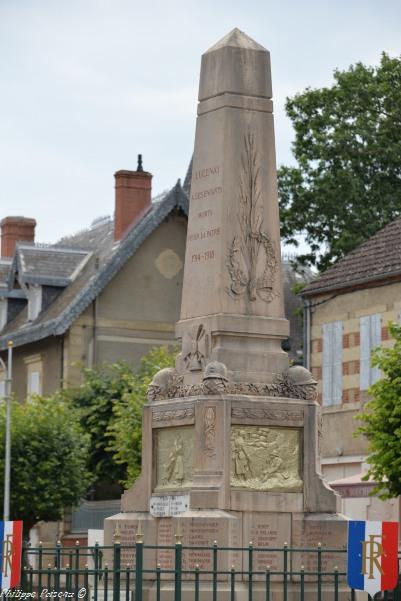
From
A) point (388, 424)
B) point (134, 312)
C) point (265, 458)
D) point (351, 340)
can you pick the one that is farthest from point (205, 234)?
point (134, 312)

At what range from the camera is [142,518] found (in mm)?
20109

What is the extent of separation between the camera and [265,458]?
64.3ft

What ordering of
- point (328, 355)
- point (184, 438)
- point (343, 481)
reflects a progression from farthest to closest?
point (328, 355), point (343, 481), point (184, 438)

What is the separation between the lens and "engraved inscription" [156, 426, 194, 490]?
19.7 m

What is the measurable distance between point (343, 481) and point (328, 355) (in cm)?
373

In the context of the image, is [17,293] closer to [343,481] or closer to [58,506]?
[58,506]

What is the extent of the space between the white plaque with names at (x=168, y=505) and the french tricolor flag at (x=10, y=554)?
3.06 m

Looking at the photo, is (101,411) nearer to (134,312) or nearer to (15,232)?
(134,312)

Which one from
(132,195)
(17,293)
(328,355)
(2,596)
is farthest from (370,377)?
(2,596)

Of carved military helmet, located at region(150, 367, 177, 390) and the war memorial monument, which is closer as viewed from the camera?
the war memorial monument

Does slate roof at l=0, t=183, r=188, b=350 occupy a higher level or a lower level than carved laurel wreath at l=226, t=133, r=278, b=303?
higher

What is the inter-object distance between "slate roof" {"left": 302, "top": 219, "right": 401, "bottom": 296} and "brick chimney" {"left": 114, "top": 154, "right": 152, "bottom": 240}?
11.1 m

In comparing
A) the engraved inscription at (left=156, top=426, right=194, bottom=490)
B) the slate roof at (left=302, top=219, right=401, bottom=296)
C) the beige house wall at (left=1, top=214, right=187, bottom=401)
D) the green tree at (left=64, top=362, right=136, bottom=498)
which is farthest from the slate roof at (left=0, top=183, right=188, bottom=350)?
the engraved inscription at (left=156, top=426, right=194, bottom=490)

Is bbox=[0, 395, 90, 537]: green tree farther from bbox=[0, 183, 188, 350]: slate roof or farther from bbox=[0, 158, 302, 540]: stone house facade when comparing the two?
bbox=[0, 183, 188, 350]: slate roof
